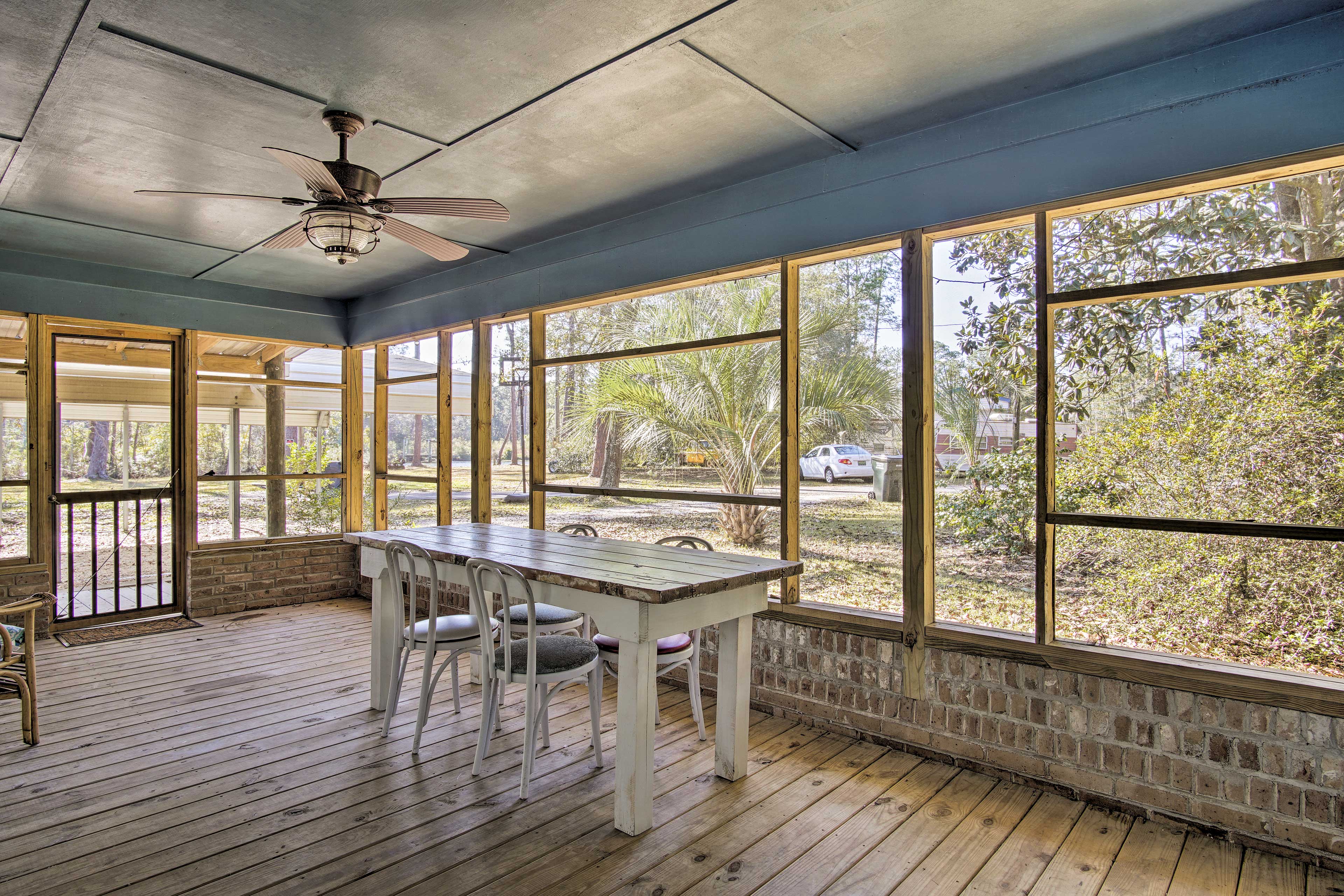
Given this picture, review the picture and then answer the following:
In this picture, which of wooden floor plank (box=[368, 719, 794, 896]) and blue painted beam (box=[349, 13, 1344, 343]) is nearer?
wooden floor plank (box=[368, 719, 794, 896])

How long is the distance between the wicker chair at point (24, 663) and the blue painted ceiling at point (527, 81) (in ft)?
6.55

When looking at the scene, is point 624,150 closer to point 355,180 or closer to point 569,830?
point 355,180

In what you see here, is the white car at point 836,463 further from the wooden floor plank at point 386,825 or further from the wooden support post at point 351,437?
the wooden support post at point 351,437

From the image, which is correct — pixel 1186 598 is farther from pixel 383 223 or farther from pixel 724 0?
pixel 383 223

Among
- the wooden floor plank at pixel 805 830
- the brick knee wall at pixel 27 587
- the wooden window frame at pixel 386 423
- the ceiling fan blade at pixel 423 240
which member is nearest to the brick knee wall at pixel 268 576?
the wooden window frame at pixel 386 423

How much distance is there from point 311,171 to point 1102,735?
341 centimetres

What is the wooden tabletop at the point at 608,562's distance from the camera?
2.56 meters

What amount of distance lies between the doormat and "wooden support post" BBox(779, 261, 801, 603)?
441 centimetres

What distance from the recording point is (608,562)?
9.98 feet

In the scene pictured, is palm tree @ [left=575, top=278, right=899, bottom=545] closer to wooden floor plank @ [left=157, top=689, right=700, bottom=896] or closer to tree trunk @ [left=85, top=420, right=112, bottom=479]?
wooden floor plank @ [left=157, top=689, right=700, bottom=896]

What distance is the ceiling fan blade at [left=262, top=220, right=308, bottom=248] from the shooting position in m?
3.09

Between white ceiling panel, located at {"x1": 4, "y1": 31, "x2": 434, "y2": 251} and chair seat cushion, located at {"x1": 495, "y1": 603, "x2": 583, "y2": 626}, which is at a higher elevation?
white ceiling panel, located at {"x1": 4, "y1": 31, "x2": 434, "y2": 251}

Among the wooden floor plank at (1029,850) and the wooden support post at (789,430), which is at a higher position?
the wooden support post at (789,430)

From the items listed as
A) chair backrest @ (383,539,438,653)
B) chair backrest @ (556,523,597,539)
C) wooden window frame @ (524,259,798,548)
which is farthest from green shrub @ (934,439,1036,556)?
chair backrest @ (383,539,438,653)
